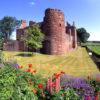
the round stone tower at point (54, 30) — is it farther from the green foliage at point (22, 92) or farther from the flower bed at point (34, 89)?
the green foliage at point (22, 92)

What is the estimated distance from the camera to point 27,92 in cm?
944

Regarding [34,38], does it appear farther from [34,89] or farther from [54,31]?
[34,89]

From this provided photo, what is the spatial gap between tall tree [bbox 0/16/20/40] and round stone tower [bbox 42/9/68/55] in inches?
1735

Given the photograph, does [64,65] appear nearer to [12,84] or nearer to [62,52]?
[62,52]

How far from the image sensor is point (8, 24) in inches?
3681

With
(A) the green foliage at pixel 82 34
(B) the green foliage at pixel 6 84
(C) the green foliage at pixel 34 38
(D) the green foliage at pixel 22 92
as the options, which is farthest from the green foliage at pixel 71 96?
(A) the green foliage at pixel 82 34

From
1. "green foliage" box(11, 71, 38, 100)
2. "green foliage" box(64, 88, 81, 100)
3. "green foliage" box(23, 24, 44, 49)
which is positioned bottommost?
"green foliage" box(64, 88, 81, 100)

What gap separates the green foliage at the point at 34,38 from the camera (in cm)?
4525

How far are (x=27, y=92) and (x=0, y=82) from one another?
1226 millimetres

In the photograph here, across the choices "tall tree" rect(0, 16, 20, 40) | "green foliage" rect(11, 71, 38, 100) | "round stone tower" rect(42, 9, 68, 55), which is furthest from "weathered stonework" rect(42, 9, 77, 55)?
"tall tree" rect(0, 16, 20, 40)

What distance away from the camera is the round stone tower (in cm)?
4794

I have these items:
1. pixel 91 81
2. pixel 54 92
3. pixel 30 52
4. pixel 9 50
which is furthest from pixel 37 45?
pixel 54 92

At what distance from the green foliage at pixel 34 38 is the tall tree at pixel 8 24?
45792mm

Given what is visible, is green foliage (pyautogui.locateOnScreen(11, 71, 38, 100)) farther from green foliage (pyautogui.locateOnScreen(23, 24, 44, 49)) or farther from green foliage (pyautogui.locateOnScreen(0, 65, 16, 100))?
green foliage (pyautogui.locateOnScreen(23, 24, 44, 49))
